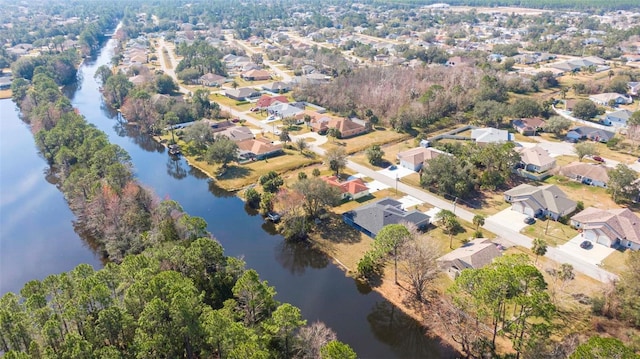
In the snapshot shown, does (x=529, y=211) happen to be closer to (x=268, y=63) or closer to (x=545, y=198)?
(x=545, y=198)

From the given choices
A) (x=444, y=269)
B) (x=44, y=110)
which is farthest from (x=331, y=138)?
(x=44, y=110)

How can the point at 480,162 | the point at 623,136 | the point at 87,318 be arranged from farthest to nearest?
the point at 623,136 < the point at 480,162 < the point at 87,318

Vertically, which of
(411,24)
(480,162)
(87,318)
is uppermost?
(87,318)

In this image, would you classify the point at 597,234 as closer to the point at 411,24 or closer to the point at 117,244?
the point at 117,244

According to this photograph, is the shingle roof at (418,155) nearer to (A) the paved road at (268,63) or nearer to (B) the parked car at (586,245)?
(B) the parked car at (586,245)

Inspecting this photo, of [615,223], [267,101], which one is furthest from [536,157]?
[267,101]

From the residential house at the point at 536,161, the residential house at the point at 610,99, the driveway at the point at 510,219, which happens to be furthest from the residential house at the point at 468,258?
the residential house at the point at 610,99

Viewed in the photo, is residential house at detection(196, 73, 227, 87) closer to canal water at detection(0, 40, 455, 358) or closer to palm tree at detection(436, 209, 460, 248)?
canal water at detection(0, 40, 455, 358)
